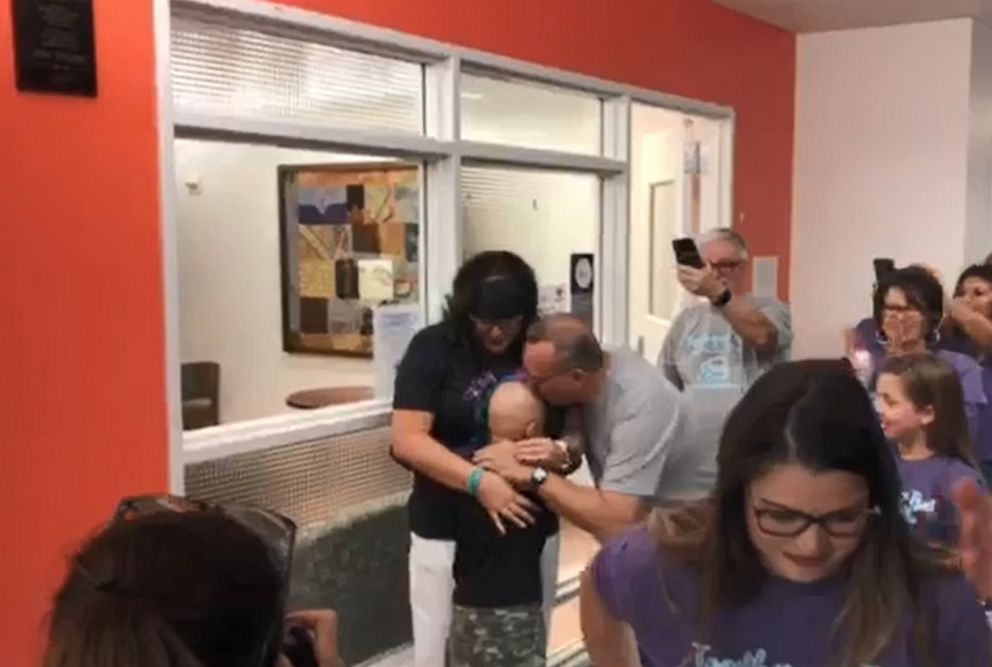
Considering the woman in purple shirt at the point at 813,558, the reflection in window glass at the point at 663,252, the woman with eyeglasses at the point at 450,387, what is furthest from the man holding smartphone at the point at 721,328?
the woman in purple shirt at the point at 813,558

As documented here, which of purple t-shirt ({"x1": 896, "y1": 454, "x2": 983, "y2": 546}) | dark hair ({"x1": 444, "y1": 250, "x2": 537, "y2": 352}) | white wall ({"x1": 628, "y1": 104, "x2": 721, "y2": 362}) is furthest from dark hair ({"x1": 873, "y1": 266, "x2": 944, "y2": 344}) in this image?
white wall ({"x1": 628, "y1": 104, "x2": 721, "y2": 362})

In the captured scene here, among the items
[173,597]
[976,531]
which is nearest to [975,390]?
[976,531]

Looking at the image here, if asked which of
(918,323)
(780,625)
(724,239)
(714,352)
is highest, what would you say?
(724,239)

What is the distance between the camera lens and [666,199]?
16.8ft

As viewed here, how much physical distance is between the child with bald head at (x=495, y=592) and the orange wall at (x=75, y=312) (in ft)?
2.29

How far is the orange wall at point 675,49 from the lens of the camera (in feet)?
Result: 10.8

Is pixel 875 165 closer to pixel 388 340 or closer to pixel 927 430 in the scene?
pixel 388 340

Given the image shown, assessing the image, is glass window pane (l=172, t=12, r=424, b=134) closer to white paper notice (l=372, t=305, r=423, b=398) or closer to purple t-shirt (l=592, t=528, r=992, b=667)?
white paper notice (l=372, t=305, r=423, b=398)

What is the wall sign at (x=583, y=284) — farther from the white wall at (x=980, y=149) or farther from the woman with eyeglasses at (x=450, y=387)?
the white wall at (x=980, y=149)

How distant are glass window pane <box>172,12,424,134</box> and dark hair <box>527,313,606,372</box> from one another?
0.92 meters

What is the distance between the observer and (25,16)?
86.8 inches

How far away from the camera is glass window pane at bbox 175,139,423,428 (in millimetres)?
3285

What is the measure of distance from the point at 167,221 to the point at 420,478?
80cm

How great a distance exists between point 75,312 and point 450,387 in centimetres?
83
